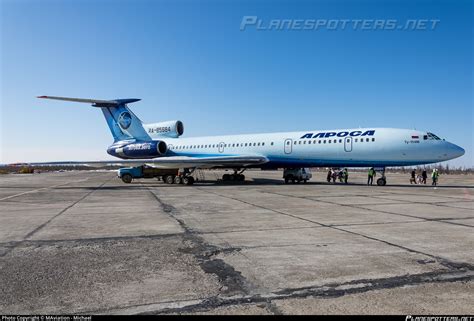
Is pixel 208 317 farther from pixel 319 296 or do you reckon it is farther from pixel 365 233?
pixel 365 233

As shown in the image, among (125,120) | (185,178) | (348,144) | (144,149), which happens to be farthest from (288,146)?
(125,120)

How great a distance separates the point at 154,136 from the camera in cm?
3294

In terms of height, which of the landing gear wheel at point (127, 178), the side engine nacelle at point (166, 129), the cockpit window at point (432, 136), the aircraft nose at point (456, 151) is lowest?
the landing gear wheel at point (127, 178)

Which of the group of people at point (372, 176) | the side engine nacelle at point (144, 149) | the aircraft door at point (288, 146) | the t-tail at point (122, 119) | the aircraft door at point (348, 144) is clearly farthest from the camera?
the t-tail at point (122, 119)

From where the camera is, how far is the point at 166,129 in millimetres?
33250

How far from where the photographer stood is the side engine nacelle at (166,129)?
32969mm

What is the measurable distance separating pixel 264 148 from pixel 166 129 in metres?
11.3

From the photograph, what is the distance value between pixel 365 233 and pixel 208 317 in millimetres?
4651

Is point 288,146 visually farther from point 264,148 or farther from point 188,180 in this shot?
point 188,180

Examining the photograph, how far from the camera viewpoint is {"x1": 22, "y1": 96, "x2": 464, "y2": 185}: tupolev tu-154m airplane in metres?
20.7

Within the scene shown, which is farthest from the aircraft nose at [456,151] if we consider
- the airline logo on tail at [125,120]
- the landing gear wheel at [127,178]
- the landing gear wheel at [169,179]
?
the airline logo on tail at [125,120]

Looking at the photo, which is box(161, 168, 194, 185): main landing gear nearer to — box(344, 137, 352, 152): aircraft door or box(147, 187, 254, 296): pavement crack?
box(344, 137, 352, 152): aircraft door

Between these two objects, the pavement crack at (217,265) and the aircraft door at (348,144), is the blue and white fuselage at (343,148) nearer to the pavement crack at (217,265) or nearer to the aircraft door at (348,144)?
the aircraft door at (348,144)

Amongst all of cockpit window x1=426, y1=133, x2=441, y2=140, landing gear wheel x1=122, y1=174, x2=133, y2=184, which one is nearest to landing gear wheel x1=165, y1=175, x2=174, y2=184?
landing gear wheel x1=122, y1=174, x2=133, y2=184
